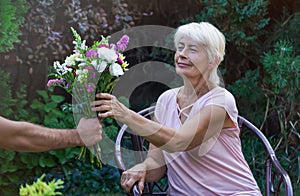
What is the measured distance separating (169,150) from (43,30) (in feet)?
7.39

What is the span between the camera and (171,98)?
324cm

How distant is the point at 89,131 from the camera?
8.09ft

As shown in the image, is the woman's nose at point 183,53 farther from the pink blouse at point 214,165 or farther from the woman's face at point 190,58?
the pink blouse at point 214,165

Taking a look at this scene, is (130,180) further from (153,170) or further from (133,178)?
(153,170)

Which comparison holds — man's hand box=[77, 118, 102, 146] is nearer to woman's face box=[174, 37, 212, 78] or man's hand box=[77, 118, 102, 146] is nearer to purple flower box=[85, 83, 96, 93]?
purple flower box=[85, 83, 96, 93]

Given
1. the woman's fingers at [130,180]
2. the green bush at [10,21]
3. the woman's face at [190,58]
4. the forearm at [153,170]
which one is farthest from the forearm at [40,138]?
the green bush at [10,21]

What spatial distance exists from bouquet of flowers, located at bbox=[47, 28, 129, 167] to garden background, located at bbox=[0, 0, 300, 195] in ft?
7.14

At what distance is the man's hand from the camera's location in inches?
96.1

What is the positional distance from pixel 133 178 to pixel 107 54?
0.75 meters

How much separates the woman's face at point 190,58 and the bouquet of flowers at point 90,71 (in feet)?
1.93

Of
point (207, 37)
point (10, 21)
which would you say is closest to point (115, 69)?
point (207, 37)

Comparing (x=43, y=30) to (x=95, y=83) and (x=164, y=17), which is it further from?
(x=95, y=83)

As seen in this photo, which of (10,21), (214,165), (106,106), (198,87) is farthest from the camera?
(10,21)

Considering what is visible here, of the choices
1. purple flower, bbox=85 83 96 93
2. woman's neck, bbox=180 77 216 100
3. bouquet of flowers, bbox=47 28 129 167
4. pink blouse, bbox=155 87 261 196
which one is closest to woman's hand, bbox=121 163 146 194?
pink blouse, bbox=155 87 261 196
